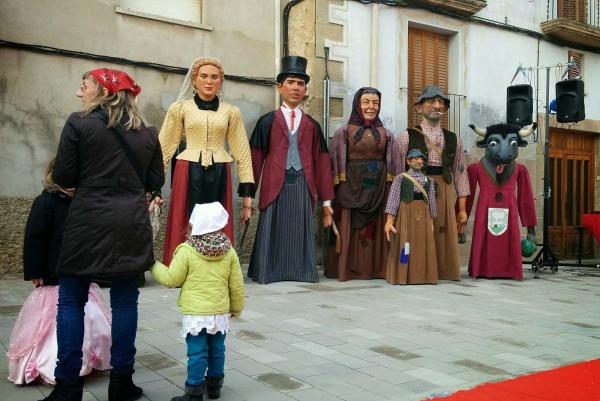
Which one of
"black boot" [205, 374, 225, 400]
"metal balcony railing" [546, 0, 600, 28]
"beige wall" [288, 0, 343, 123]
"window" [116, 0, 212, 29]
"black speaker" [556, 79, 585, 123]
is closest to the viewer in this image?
"black boot" [205, 374, 225, 400]

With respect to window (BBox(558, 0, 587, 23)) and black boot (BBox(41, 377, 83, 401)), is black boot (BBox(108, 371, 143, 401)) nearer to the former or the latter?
black boot (BBox(41, 377, 83, 401))

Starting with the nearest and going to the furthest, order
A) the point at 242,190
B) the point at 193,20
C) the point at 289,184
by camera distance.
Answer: the point at 242,190 < the point at 289,184 < the point at 193,20

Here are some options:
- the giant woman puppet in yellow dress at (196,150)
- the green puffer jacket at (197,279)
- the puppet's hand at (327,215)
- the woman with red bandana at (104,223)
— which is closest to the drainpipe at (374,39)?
the puppet's hand at (327,215)

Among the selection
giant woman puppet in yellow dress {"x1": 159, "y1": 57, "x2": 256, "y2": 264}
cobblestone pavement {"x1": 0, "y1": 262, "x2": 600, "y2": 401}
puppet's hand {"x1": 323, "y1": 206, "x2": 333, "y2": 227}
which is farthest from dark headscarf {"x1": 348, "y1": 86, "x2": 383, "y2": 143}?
cobblestone pavement {"x1": 0, "y1": 262, "x2": 600, "y2": 401}

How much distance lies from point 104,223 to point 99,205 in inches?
3.4

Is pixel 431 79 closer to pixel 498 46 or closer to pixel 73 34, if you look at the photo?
pixel 498 46

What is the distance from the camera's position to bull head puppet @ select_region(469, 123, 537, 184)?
7.52 m

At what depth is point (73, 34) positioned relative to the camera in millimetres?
6746

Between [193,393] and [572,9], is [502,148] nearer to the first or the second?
[572,9]

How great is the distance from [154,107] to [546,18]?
7221 millimetres

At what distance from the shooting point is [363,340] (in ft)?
13.7

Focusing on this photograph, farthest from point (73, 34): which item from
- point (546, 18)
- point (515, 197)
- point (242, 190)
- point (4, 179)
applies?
point (546, 18)

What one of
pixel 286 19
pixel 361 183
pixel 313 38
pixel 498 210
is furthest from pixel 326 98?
pixel 498 210

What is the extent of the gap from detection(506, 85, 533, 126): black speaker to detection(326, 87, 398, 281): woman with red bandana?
8.03ft
